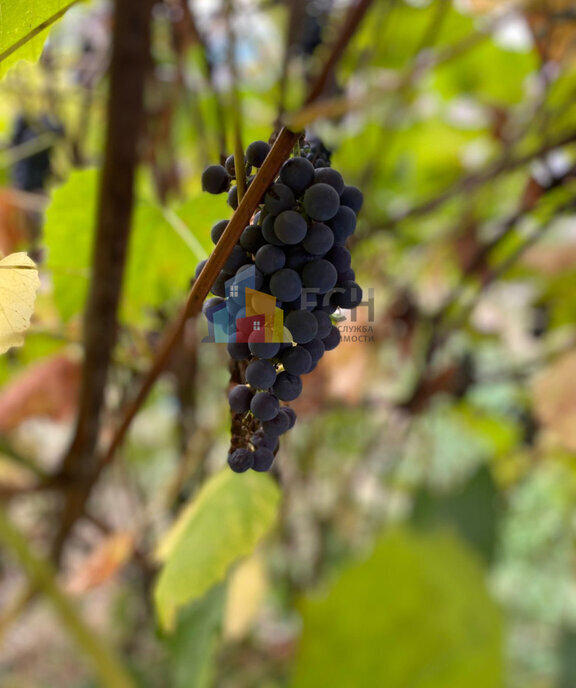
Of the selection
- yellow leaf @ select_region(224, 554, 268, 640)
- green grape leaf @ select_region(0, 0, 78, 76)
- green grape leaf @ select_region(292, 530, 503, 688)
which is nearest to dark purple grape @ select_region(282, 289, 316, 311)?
green grape leaf @ select_region(0, 0, 78, 76)

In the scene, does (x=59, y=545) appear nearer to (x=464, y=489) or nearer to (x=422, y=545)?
(x=422, y=545)

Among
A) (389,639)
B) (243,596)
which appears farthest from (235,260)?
(243,596)

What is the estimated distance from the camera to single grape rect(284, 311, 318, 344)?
0.19 m

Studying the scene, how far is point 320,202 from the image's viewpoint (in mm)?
177

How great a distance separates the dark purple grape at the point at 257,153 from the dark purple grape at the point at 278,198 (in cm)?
2

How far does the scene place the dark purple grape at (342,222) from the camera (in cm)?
20

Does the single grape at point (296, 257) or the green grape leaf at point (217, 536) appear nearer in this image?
the single grape at point (296, 257)

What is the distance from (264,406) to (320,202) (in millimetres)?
66

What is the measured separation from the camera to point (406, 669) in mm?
A: 523

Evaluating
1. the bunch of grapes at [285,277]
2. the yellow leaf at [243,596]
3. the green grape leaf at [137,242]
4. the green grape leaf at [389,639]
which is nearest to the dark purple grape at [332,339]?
the bunch of grapes at [285,277]

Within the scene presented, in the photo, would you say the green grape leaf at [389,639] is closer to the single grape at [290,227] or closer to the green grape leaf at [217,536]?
the green grape leaf at [217,536]

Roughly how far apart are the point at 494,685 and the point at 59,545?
454 millimetres

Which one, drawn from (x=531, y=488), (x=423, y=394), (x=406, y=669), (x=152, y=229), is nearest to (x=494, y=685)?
(x=406, y=669)

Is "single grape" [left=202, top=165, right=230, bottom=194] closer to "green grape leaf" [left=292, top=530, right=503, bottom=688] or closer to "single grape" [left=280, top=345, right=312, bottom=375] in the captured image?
"single grape" [left=280, top=345, right=312, bottom=375]
